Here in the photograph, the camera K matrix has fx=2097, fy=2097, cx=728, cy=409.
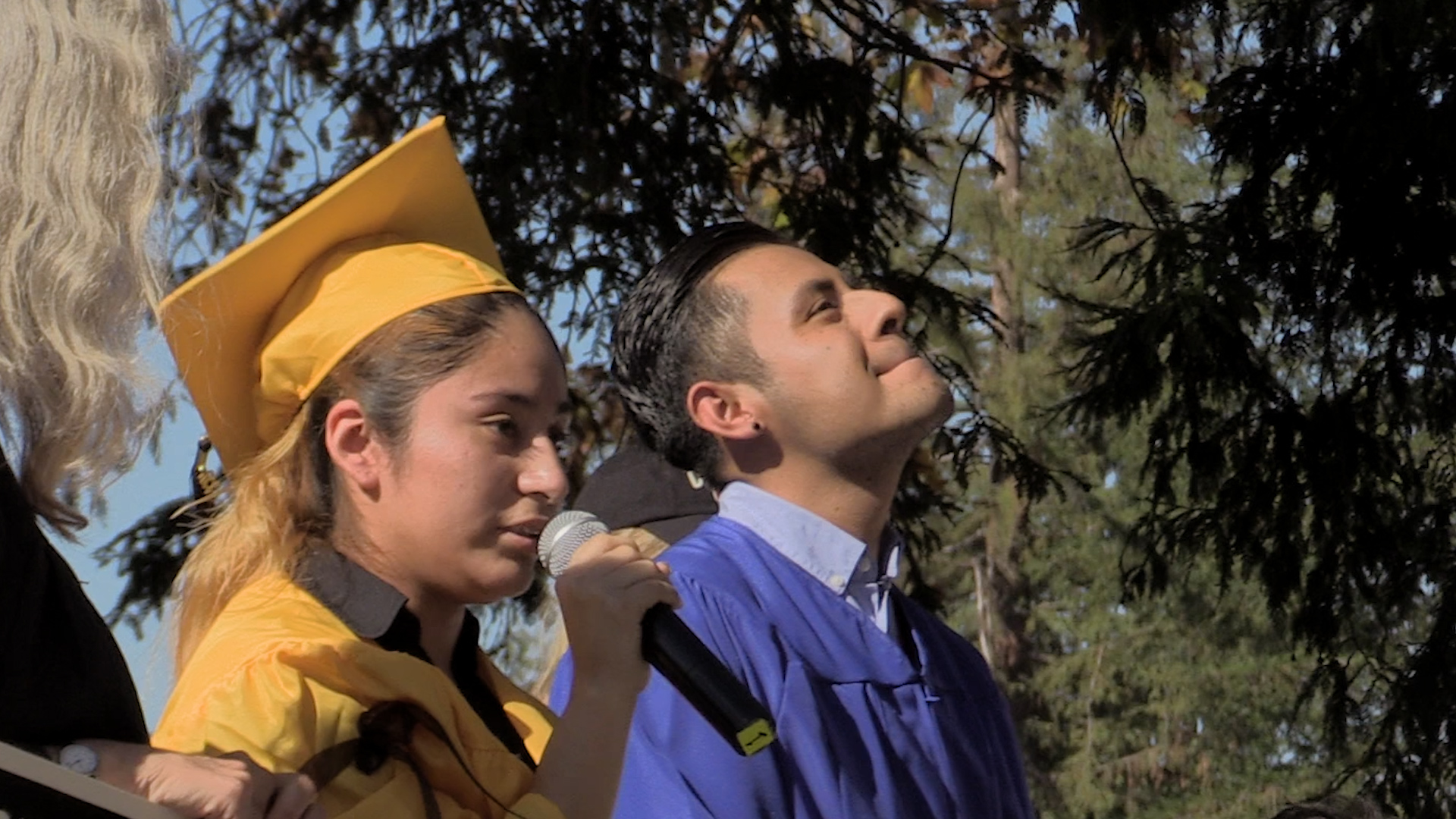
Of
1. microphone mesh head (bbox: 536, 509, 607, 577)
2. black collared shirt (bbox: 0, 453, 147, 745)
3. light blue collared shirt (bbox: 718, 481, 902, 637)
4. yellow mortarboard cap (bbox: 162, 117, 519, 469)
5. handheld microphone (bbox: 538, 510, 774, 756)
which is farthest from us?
light blue collared shirt (bbox: 718, 481, 902, 637)

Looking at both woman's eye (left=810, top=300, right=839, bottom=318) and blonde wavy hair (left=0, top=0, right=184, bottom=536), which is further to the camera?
woman's eye (left=810, top=300, right=839, bottom=318)

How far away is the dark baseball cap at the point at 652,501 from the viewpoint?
4457mm

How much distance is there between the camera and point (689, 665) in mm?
2420

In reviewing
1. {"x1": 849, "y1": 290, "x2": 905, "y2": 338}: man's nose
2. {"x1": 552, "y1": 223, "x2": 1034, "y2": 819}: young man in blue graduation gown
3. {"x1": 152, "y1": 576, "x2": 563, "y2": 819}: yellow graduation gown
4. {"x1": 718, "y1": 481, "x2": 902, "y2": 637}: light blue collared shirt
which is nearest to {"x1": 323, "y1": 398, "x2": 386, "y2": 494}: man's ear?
{"x1": 152, "y1": 576, "x2": 563, "y2": 819}: yellow graduation gown

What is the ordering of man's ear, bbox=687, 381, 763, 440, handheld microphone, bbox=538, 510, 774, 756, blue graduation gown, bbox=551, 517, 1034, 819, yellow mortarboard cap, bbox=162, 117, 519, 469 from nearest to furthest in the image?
handheld microphone, bbox=538, 510, 774, 756, yellow mortarboard cap, bbox=162, 117, 519, 469, blue graduation gown, bbox=551, 517, 1034, 819, man's ear, bbox=687, 381, 763, 440

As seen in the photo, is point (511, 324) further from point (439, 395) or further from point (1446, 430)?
point (1446, 430)

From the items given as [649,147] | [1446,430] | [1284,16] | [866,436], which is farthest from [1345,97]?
[866,436]

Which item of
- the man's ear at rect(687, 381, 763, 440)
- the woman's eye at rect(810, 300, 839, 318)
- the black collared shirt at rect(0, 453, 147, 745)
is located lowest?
the black collared shirt at rect(0, 453, 147, 745)

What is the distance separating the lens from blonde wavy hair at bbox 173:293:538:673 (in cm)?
279

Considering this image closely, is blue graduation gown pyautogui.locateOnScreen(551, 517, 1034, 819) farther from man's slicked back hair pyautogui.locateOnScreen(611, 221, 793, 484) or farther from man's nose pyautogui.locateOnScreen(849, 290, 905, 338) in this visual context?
man's nose pyautogui.locateOnScreen(849, 290, 905, 338)

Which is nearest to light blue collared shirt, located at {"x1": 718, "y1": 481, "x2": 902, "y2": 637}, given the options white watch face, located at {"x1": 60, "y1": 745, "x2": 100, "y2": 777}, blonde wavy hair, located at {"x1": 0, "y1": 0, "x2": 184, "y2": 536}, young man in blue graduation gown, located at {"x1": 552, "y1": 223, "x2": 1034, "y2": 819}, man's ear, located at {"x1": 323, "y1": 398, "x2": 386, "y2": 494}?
young man in blue graduation gown, located at {"x1": 552, "y1": 223, "x2": 1034, "y2": 819}

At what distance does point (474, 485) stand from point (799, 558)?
0.98 m

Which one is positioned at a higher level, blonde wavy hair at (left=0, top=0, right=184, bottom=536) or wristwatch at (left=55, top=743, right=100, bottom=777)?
blonde wavy hair at (left=0, top=0, right=184, bottom=536)

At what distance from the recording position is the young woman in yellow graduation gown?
2.44m
